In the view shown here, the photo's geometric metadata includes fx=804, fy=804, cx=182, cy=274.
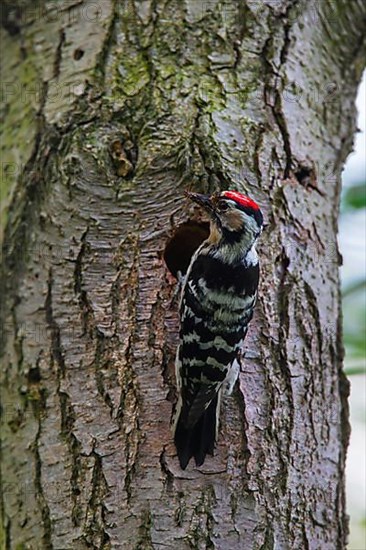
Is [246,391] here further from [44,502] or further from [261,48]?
[261,48]

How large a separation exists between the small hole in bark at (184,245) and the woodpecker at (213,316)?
6cm

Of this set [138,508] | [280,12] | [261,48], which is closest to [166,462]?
[138,508]

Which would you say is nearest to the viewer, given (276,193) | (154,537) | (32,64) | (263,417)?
(154,537)

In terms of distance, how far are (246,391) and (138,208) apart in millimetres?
719

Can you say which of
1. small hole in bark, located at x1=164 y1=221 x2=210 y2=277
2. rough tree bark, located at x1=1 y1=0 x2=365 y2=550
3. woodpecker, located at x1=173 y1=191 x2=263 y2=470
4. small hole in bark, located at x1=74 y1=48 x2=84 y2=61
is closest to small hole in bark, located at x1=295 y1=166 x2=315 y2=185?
rough tree bark, located at x1=1 y1=0 x2=365 y2=550

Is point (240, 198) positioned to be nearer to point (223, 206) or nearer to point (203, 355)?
point (223, 206)

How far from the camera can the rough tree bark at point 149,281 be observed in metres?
2.56

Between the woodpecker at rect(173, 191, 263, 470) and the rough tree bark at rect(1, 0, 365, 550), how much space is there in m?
0.05

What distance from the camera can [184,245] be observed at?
329 centimetres

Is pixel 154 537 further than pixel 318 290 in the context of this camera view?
No

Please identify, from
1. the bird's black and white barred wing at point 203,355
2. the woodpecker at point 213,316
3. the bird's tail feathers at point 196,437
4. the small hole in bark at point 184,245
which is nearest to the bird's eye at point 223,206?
the woodpecker at point 213,316

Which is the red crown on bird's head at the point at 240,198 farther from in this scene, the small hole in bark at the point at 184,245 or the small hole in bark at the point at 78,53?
the small hole in bark at the point at 78,53

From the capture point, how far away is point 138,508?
2.51 meters

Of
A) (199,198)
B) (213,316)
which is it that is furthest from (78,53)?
(213,316)
